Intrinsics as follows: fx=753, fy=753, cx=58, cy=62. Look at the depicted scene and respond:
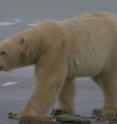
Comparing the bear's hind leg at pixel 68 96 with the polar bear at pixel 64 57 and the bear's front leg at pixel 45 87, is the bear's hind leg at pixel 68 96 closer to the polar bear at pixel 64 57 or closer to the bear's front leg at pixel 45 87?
the polar bear at pixel 64 57

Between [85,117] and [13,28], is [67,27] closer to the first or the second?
[85,117]

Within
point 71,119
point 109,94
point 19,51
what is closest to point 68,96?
point 109,94

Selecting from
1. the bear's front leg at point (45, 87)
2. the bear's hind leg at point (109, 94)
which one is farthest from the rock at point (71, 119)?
the bear's hind leg at point (109, 94)

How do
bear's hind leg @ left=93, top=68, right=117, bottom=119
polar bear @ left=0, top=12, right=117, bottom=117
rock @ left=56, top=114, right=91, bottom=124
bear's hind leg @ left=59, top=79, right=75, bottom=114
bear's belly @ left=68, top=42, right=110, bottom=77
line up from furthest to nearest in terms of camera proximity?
1. bear's hind leg @ left=59, top=79, right=75, bottom=114
2. bear's hind leg @ left=93, top=68, right=117, bottom=119
3. bear's belly @ left=68, top=42, right=110, bottom=77
4. polar bear @ left=0, top=12, right=117, bottom=117
5. rock @ left=56, top=114, right=91, bottom=124

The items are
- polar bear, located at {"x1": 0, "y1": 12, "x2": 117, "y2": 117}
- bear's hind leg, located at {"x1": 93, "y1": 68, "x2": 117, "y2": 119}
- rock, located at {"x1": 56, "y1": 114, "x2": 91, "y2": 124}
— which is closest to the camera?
rock, located at {"x1": 56, "y1": 114, "x2": 91, "y2": 124}

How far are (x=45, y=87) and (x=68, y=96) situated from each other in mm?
874

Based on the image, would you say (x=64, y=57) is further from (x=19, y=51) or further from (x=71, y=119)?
(x=71, y=119)

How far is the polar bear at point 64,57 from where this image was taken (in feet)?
31.7

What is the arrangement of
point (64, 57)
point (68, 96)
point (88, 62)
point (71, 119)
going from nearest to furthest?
point (71, 119), point (64, 57), point (88, 62), point (68, 96)

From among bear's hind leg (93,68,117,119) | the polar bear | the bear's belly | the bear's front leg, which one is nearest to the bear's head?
the polar bear

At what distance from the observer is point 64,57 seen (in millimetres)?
9750

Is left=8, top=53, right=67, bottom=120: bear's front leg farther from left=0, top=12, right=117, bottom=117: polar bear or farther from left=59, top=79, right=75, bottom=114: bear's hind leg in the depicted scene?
left=59, top=79, right=75, bottom=114: bear's hind leg

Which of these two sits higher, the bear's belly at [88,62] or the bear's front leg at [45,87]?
the bear's belly at [88,62]

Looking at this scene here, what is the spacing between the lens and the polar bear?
965cm
